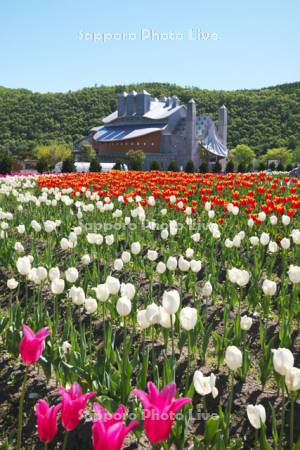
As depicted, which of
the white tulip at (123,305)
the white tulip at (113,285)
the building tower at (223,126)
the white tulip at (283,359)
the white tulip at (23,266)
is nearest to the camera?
the white tulip at (283,359)

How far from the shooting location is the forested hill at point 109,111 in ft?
316

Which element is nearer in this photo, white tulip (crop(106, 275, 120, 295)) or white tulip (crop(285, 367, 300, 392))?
white tulip (crop(285, 367, 300, 392))

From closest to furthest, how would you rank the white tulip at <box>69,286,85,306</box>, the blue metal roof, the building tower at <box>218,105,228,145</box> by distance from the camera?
the white tulip at <box>69,286,85,306</box> < the blue metal roof < the building tower at <box>218,105,228,145</box>

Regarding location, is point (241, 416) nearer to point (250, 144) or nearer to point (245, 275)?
point (245, 275)

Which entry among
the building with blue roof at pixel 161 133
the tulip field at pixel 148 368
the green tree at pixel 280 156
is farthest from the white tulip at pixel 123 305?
the green tree at pixel 280 156

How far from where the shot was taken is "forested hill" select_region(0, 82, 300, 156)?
316 ft

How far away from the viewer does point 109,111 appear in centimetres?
11644

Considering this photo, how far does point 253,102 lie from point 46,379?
11062cm

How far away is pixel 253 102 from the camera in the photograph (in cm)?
Result: 10769

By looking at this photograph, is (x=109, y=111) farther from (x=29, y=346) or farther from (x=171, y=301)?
(x=29, y=346)

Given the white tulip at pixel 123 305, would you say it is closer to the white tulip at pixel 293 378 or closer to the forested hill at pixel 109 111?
the white tulip at pixel 293 378

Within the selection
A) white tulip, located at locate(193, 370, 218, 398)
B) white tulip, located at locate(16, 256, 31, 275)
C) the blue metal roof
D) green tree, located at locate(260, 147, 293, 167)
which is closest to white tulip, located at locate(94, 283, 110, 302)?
white tulip, located at locate(16, 256, 31, 275)

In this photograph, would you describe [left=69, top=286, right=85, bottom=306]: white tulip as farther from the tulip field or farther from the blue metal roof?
the blue metal roof

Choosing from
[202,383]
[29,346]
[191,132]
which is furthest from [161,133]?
[29,346]
